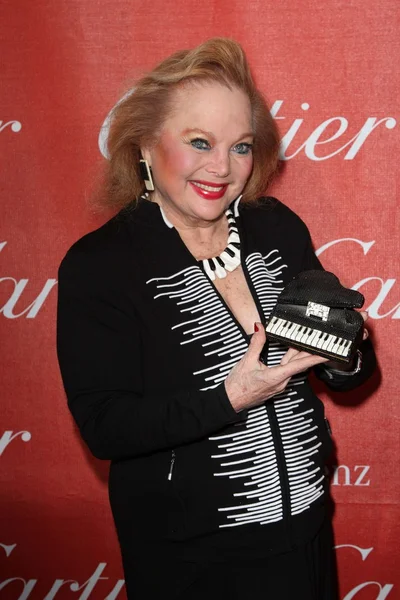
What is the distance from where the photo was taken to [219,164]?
1.62m

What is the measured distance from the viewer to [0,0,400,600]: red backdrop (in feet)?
6.75

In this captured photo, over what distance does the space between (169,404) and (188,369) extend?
12 cm

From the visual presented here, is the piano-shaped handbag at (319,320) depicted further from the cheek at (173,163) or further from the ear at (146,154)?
the ear at (146,154)

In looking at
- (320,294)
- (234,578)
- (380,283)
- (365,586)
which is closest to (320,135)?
(380,283)

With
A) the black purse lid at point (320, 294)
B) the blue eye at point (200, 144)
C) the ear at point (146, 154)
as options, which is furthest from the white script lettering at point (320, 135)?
the black purse lid at point (320, 294)

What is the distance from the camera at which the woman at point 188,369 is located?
156cm

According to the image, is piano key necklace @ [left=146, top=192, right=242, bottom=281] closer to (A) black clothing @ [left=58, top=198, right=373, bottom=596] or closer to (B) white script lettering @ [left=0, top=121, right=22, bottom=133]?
(A) black clothing @ [left=58, top=198, right=373, bottom=596]

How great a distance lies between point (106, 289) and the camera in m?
1.58

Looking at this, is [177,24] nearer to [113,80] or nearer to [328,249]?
[113,80]

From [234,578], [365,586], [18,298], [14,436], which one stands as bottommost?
[365,586]

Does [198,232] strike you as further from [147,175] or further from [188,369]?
[188,369]

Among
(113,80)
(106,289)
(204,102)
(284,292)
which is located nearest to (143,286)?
(106,289)

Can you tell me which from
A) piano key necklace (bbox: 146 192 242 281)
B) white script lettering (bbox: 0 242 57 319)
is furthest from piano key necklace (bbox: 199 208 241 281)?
A: white script lettering (bbox: 0 242 57 319)

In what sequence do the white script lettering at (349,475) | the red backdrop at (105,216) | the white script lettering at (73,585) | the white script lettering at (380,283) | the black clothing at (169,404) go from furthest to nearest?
the white script lettering at (73,585)
the white script lettering at (349,475)
the white script lettering at (380,283)
the red backdrop at (105,216)
the black clothing at (169,404)
